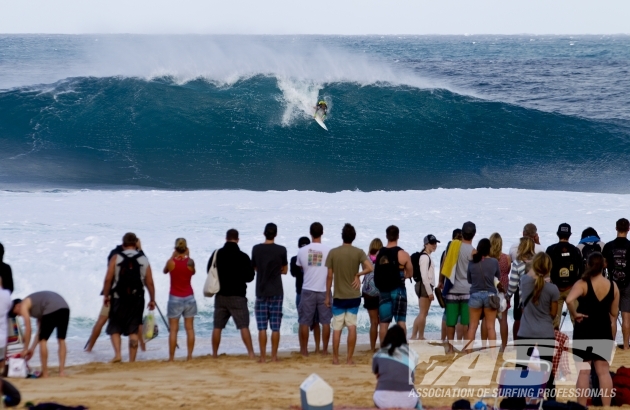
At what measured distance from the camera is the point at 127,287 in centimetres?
700

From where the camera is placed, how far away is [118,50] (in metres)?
32.5

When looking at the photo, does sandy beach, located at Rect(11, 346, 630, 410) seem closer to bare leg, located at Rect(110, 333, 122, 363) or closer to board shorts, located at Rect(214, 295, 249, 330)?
bare leg, located at Rect(110, 333, 122, 363)

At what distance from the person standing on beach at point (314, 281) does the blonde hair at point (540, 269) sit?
2.22m

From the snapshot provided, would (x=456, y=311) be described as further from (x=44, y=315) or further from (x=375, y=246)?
(x=44, y=315)

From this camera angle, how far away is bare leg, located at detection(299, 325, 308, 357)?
7.53 m

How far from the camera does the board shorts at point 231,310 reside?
24.1 feet

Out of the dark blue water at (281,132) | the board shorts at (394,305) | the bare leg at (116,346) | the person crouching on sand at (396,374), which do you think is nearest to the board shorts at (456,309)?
the board shorts at (394,305)

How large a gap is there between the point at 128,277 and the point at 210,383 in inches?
48.2

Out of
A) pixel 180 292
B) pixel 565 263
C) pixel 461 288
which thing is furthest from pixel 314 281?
pixel 565 263

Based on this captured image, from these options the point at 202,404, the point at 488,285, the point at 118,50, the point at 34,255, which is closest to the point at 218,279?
the point at 202,404

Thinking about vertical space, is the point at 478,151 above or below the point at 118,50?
below

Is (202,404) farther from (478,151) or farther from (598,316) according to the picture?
(478,151)

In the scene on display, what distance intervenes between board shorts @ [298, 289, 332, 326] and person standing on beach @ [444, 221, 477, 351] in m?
1.10

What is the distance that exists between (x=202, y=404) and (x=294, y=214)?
25.5 ft
